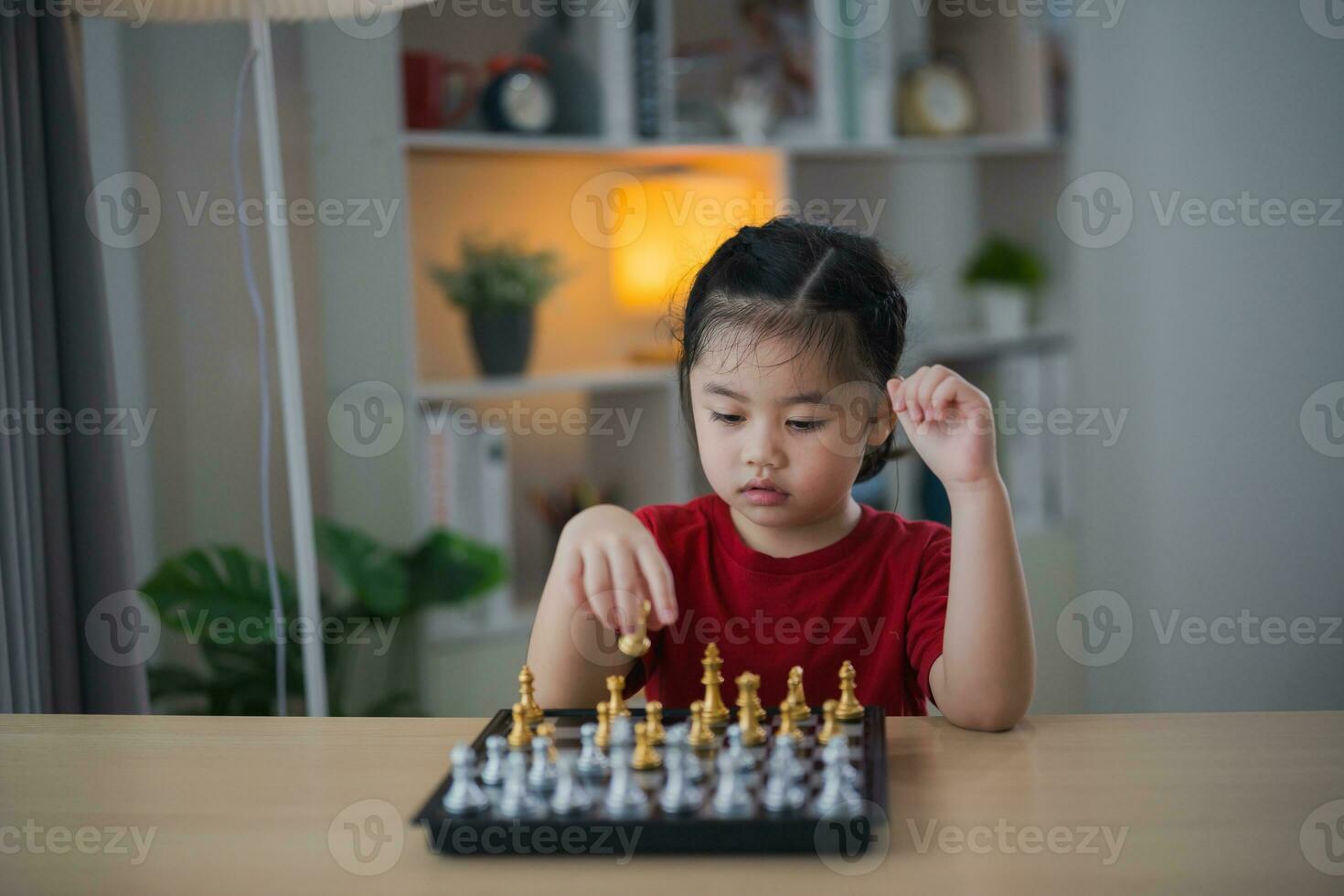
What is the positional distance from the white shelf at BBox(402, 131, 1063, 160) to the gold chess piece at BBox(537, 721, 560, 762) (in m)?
1.70

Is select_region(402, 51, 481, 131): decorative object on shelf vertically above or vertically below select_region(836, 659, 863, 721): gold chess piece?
above

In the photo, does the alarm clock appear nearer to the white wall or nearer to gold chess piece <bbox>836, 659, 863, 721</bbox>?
the white wall

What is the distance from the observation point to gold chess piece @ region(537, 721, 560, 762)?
0.81 m

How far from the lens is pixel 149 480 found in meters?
2.43

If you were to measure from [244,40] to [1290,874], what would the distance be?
2357 mm

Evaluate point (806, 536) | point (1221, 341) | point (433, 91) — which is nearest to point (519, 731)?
point (806, 536)

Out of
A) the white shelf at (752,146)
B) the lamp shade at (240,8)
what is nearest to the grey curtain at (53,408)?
the lamp shade at (240,8)

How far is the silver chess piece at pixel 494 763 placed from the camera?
79 cm

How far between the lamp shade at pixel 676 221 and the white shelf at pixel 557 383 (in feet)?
0.67

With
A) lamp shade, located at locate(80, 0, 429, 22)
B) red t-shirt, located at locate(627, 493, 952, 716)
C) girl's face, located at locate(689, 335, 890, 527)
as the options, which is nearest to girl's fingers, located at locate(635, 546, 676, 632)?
girl's face, located at locate(689, 335, 890, 527)

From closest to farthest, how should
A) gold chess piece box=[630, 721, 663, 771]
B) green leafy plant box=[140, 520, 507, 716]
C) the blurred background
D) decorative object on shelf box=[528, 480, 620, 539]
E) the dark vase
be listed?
gold chess piece box=[630, 721, 663, 771] < green leafy plant box=[140, 520, 507, 716] < the blurred background < the dark vase < decorative object on shelf box=[528, 480, 620, 539]

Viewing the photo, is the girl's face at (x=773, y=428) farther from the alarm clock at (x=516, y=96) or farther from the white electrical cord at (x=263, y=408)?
the alarm clock at (x=516, y=96)

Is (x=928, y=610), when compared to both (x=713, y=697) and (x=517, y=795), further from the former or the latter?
(x=517, y=795)

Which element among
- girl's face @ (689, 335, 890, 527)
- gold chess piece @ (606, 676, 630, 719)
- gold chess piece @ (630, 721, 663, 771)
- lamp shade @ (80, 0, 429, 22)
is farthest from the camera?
lamp shade @ (80, 0, 429, 22)
